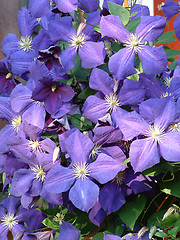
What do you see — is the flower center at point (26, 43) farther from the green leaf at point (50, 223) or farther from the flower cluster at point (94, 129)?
the green leaf at point (50, 223)

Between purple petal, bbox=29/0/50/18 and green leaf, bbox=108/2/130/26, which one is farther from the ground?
purple petal, bbox=29/0/50/18

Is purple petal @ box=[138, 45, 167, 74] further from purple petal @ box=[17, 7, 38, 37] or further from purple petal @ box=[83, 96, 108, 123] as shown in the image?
purple petal @ box=[17, 7, 38, 37]

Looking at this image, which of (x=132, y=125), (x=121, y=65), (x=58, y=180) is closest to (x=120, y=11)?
(x=121, y=65)

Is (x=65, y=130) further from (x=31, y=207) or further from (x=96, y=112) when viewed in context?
(x=31, y=207)

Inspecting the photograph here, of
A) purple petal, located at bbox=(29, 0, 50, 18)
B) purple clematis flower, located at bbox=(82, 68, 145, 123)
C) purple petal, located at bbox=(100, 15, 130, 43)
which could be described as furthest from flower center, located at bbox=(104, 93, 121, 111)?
purple petal, located at bbox=(29, 0, 50, 18)

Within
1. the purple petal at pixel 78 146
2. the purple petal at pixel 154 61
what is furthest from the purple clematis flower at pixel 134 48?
the purple petal at pixel 78 146

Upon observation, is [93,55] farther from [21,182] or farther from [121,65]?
[21,182]
